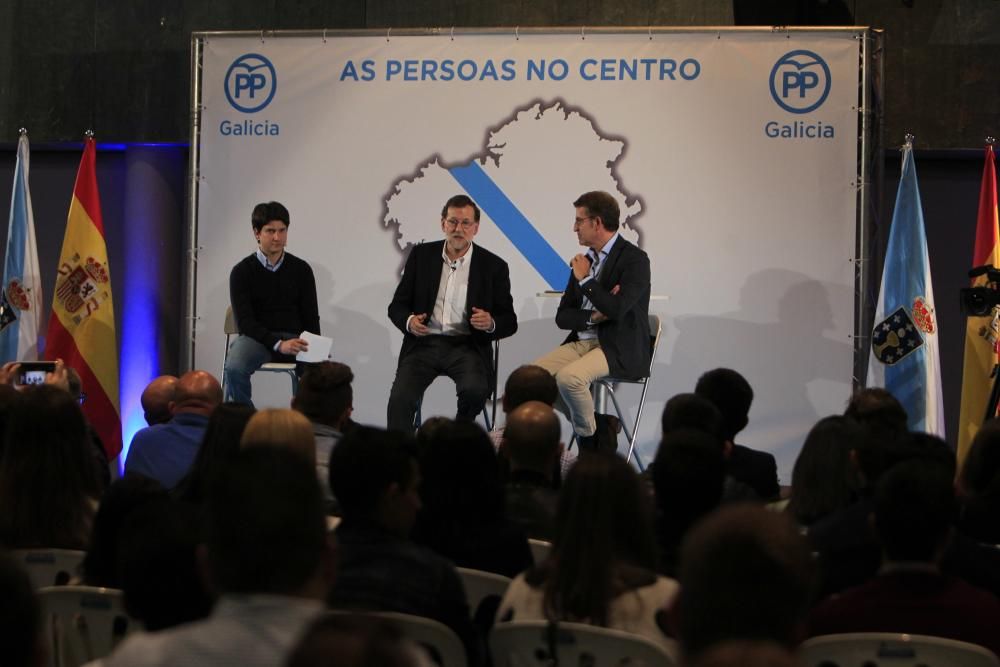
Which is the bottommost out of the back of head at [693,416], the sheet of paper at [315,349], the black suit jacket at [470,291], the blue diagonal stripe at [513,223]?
the back of head at [693,416]

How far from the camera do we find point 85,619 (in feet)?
7.88

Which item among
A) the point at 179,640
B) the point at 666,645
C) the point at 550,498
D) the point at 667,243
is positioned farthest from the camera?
the point at 667,243

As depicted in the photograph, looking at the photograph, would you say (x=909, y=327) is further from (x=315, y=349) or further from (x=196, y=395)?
(x=196, y=395)

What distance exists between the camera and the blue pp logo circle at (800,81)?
687 centimetres

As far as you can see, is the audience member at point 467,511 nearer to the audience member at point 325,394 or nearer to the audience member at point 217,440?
the audience member at point 217,440

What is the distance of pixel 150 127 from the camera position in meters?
7.96

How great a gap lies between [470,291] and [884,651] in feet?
14.1

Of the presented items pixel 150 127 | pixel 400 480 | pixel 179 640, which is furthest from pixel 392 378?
pixel 179 640

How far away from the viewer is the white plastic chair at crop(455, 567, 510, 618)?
8.61ft

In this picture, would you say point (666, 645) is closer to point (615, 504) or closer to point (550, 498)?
point (615, 504)

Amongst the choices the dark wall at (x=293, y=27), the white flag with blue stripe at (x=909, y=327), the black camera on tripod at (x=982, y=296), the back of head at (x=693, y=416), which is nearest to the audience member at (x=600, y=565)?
the back of head at (x=693, y=416)

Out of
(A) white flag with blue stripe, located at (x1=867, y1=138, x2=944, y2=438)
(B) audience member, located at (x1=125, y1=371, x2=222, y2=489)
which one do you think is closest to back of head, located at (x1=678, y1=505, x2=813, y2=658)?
(B) audience member, located at (x1=125, y1=371, x2=222, y2=489)

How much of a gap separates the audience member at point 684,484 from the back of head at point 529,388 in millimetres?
1650

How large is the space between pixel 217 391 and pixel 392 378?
2804mm
